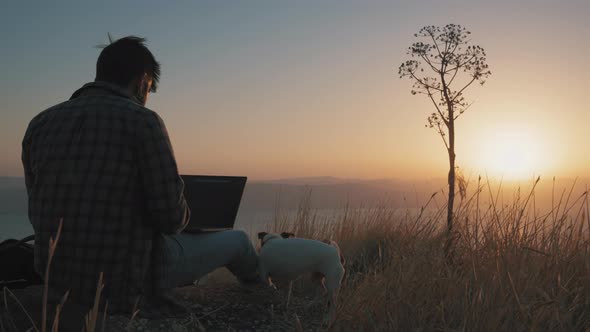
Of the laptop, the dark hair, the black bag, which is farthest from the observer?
the laptop

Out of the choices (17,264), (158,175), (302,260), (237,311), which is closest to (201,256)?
(237,311)

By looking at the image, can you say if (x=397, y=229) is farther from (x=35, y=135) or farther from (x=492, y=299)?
(x=35, y=135)

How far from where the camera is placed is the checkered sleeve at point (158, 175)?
2.38m

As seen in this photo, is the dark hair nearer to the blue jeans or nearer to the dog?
the blue jeans

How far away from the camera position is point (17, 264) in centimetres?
265

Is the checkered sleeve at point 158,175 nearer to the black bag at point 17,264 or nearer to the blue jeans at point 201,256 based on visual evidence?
the blue jeans at point 201,256

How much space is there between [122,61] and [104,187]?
57 centimetres

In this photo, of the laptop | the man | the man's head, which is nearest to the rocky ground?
the man

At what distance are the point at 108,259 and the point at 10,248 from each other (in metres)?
0.60

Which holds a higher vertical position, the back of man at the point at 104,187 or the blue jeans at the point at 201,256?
the back of man at the point at 104,187

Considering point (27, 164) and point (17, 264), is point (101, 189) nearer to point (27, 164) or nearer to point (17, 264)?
point (27, 164)

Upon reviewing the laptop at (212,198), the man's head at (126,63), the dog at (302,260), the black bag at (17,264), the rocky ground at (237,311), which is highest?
the man's head at (126,63)

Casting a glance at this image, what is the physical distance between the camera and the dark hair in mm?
2480

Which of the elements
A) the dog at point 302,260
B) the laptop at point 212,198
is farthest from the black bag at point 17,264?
the dog at point 302,260
